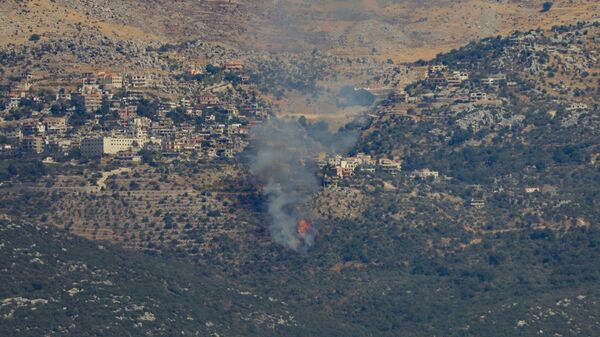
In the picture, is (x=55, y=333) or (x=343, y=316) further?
(x=343, y=316)

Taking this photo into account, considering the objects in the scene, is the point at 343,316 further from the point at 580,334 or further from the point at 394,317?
the point at 580,334

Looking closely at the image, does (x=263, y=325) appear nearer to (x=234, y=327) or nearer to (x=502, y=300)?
(x=234, y=327)

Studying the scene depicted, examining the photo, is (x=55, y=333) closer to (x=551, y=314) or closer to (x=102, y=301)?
(x=102, y=301)

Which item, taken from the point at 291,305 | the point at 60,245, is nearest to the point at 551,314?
the point at 291,305

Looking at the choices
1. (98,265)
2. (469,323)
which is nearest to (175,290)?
(98,265)

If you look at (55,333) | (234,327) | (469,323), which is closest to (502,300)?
(469,323)

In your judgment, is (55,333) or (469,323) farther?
(469,323)

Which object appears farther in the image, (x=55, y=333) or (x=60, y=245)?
(x=60, y=245)
